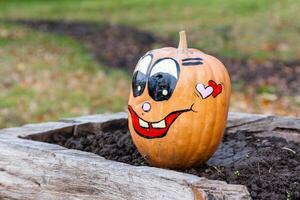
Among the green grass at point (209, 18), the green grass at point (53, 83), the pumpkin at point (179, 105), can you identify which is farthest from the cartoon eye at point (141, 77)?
the green grass at point (209, 18)

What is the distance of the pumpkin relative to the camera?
3236mm

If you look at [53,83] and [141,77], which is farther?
[53,83]

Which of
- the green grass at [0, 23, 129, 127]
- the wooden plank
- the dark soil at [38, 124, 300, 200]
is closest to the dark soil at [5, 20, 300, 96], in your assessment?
the green grass at [0, 23, 129, 127]

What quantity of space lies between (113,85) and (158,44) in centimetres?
329

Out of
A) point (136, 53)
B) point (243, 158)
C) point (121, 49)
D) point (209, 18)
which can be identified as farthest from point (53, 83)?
point (209, 18)

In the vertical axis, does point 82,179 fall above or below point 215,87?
below

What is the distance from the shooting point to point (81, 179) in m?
3.19

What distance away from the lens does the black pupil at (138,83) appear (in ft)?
10.9

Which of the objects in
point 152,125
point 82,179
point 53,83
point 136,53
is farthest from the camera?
point 136,53

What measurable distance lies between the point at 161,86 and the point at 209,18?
11.5 m

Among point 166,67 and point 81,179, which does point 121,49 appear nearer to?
point 166,67

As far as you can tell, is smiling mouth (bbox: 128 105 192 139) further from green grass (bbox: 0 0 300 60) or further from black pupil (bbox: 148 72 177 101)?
green grass (bbox: 0 0 300 60)

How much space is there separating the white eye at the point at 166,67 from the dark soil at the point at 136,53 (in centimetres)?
491

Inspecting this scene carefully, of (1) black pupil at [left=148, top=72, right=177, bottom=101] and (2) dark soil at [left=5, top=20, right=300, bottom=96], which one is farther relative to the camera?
(2) dark soil at [left=5, top=20, right=300, bottom=96]
